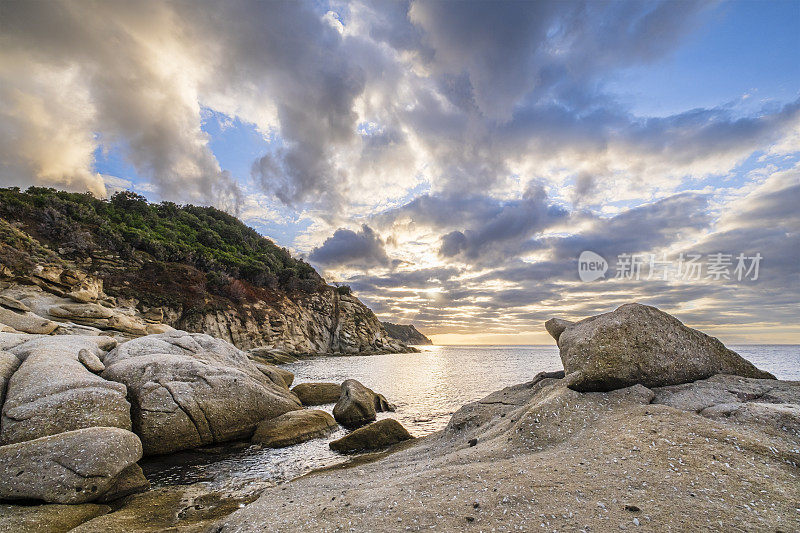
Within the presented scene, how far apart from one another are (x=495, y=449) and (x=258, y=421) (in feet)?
39.1

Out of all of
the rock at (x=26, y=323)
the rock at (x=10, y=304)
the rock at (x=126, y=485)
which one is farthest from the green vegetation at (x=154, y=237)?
the rock at (x=126, y=485)

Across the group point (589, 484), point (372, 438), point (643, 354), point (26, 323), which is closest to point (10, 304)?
point (26, 323)

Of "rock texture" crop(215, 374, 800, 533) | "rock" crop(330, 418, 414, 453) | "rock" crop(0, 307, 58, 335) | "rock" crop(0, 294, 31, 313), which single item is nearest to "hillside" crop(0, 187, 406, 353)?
"rock" crop(0, 294, 31, 313)

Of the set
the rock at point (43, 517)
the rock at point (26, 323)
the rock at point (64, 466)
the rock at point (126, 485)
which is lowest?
the rock at point (126, 485)

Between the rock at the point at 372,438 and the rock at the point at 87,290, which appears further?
the rock at the point at 87,290

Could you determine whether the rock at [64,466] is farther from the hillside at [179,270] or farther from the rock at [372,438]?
the hillside at [179,270]

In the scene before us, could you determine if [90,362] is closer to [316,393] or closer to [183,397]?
[183,397]

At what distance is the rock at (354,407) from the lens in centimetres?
1756

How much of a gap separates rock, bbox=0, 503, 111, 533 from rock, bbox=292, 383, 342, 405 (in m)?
15.7

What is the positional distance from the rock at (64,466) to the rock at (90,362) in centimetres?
511

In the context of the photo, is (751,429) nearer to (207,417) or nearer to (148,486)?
(148,486)

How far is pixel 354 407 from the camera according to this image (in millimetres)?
17672

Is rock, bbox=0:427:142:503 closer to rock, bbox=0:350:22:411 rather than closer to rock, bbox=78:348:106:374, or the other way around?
rock, bbox=0:350:22:411

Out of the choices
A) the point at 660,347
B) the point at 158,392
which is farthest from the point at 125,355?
the point at 660,347
